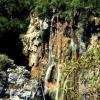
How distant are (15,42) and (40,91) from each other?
15.4ft

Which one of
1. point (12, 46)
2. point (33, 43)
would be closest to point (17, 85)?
point (33, 43)

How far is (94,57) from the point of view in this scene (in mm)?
12055

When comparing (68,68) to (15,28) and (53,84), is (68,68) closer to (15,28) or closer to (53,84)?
(53,84)

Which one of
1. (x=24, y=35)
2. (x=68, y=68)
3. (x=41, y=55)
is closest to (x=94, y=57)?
(x=68, y=68)

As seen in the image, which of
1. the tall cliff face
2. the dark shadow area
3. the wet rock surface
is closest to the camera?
the wet rock surface

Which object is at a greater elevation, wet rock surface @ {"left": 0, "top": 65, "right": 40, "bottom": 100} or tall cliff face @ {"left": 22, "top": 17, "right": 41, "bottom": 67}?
tall cliff face @ {"left": 22, "top": 17, "right": 41, "bottom": 67}

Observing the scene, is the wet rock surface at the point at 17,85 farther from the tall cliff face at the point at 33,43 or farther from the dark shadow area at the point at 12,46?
the dark shadow area at the point at 12,46

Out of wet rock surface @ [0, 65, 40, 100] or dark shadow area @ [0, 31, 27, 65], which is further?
dark shadow area @ [0, 31, 27, 65]

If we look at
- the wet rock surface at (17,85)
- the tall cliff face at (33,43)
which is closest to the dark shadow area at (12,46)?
the tall cliff face at (33,43)

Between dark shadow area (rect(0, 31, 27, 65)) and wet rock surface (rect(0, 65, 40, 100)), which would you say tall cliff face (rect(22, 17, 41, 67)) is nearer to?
dark shadow area (rect(0, 31, 27, 65))

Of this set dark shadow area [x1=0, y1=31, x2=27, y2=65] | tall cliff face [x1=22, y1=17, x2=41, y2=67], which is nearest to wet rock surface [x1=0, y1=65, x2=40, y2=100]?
A: tall cliff face [x1=22, y1=17, x2=41, y2=67]

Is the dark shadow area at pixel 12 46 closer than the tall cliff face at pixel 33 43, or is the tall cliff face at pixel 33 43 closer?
the tall cliff face at pixel 33 43

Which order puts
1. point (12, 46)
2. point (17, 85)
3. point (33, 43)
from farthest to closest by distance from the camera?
point (12, 46), point (33, 43), point (17, 85)

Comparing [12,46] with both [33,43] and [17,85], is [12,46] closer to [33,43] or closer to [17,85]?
[33,43]
